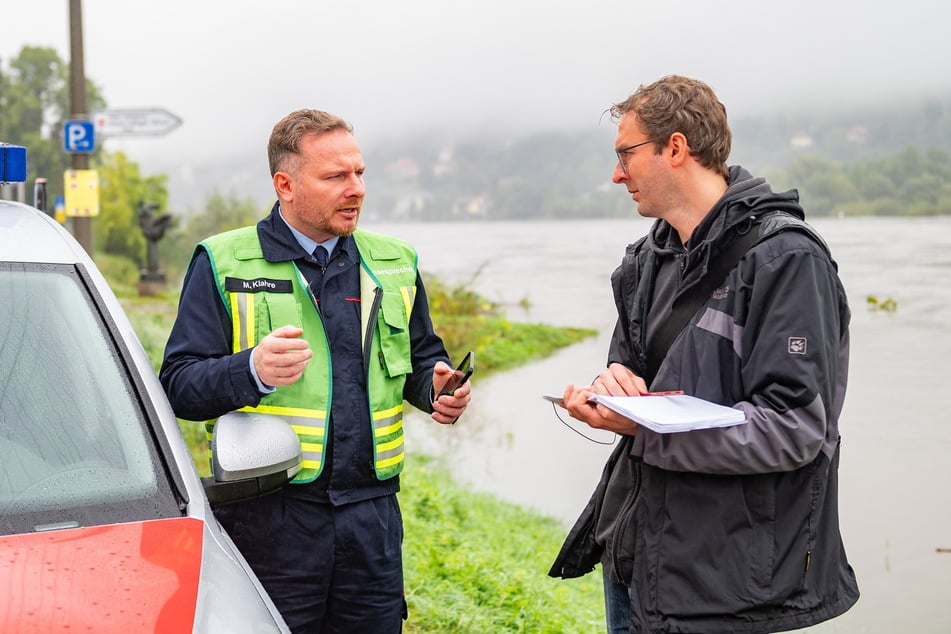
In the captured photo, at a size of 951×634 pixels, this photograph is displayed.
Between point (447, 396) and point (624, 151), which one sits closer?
point (624, 151)

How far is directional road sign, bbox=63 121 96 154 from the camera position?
11.0 metres

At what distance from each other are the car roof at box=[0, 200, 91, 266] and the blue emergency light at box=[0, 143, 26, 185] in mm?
68

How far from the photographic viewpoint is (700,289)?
2.45 metres

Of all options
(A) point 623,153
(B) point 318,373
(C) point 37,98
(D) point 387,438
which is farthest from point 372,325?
(C) point 37,98

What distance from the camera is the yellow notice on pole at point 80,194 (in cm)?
1150

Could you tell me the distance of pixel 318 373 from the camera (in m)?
2.86

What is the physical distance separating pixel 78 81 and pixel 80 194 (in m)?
1.36

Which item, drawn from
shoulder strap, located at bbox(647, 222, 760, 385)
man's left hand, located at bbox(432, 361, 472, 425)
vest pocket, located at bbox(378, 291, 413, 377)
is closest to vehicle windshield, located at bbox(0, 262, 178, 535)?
vest pocket, located at bbox(378, 291, 413, 377)

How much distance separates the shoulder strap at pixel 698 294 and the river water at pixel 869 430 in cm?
409

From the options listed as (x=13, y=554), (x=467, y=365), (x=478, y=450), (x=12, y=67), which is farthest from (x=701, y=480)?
(x=12, y=67)

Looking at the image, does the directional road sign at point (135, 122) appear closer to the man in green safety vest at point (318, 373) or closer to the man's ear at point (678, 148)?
the man in green safety vest at point (318, 373)

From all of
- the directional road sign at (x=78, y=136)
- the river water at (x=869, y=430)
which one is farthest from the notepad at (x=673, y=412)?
the directional road sign at (x=78, y=136)

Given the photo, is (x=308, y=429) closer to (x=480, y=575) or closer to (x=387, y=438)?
(x=387, y=438)

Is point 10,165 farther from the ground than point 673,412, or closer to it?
farther from the ground
